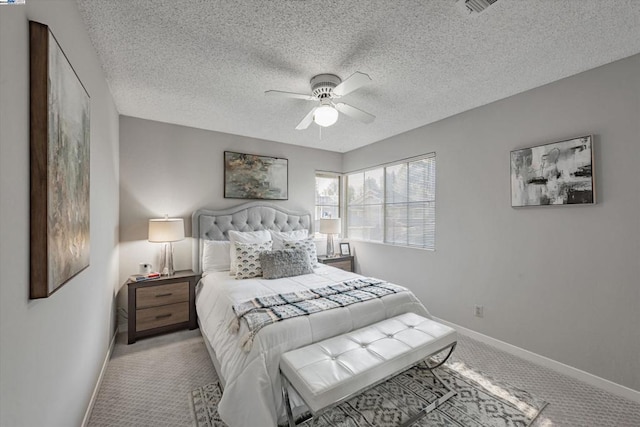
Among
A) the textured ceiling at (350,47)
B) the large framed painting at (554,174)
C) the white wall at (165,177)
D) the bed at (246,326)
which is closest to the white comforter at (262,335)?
the bed at (246,326)

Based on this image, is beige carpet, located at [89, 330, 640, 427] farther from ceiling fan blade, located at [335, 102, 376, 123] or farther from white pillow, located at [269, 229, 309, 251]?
ceiling fan blade, located at [335, 102, 376, 123]

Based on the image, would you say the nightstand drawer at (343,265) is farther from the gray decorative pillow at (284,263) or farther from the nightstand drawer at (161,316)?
the nightstand drawer at (161,316)

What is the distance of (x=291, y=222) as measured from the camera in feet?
14.2

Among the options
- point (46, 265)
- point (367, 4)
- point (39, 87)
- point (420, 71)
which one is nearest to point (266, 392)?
point (46, 265)

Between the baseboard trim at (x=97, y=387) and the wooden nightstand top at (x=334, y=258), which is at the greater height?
→ the wooden nightstand top at (x=334, y=258)

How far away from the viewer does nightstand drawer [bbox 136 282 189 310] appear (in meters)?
2.87

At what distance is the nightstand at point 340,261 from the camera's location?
4304 mm

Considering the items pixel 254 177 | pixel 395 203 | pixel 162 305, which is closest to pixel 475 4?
pixel 395 203

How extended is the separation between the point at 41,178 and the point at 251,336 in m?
1.35

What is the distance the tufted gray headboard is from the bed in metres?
0.01

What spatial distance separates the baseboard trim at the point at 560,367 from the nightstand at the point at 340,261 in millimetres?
1935

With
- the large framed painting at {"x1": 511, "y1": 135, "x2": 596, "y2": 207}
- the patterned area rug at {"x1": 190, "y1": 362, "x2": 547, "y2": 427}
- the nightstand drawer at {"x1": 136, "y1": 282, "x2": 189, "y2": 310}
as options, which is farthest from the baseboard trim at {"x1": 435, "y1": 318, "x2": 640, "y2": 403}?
the nightstand drawer at {"x1": 136, "y1": 282, "x2": 189, "y2": 310}

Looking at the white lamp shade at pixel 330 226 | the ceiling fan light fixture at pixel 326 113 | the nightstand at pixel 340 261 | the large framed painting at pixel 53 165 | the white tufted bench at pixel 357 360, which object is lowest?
the white tufted bench at pixel 357 360

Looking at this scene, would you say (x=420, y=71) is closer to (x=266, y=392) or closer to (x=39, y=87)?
(x=39, y=87)
